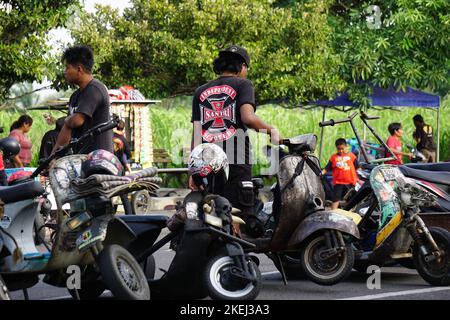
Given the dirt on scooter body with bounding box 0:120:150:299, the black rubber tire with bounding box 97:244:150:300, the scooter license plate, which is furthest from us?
the scooter license plate

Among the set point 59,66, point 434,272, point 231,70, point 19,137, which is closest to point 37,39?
point 59,66

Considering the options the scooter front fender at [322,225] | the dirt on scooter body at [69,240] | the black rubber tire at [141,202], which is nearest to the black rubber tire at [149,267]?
the dirt on scooter body at [69,240]

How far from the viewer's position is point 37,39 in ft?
58.2

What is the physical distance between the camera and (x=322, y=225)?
8.48 meters

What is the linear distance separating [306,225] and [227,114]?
1.09 metres

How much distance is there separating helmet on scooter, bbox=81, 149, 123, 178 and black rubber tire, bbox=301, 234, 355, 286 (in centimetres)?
212

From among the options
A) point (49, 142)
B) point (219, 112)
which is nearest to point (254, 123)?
point (219, 112)

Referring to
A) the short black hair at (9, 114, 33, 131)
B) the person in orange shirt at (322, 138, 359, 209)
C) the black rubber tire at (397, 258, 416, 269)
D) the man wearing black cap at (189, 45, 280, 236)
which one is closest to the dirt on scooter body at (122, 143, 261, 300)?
the man wearing black cap at (189, 45, 280, 236)

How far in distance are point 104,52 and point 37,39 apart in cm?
448

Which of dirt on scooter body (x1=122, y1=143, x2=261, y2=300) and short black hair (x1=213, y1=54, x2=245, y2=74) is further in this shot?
short black hair (x1=213, y1=54, x2=245, y2=74)

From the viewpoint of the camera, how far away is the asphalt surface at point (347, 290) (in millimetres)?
8305

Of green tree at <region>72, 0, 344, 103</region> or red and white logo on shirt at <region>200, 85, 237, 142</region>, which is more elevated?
green tree at <region>72, 0, 344, 103</region>

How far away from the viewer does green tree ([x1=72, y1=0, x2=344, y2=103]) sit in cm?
2250

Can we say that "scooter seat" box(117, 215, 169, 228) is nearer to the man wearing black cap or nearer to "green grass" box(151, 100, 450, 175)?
the man wearing black cap
